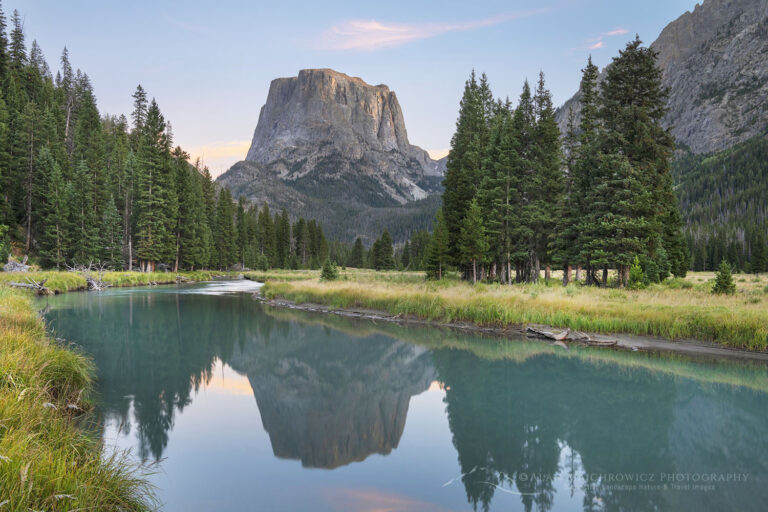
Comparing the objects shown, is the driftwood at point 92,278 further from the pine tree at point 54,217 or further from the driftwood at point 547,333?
the driftwood at point 547,333

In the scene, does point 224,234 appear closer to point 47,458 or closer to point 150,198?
point 150,198

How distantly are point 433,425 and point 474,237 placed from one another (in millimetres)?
27808

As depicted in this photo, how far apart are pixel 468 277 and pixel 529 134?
15289 millimetres

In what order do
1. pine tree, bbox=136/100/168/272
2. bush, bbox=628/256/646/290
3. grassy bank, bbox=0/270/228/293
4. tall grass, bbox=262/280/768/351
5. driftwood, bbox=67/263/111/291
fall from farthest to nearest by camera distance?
pine tree, bbox=136/100/168/272, driftwood, bbox=67/263/111/291, grassy bank, bbox=0/270/228/293, bush, bbox=628/256/646/290, tall grass, bbox=262/280/768/351

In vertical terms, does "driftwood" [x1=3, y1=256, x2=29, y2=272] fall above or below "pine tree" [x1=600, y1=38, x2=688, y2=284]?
below

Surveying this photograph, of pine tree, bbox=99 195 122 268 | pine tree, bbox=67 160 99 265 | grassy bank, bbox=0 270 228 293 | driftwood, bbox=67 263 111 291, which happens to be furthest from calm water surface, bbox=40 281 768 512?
pine tree, bbox=99 195 122 268

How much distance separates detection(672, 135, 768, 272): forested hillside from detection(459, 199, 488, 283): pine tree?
223ft

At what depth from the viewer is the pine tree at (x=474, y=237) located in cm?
3619

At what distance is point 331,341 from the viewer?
19859 mm

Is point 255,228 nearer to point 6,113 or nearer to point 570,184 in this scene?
point 6,113

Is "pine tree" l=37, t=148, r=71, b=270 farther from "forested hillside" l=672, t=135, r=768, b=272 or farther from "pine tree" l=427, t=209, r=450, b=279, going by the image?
"forested hillside" l=672, t=135, r=768, b=272

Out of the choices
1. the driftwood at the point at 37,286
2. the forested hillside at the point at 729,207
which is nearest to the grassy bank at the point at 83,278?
the driftwood at the point at 37,286

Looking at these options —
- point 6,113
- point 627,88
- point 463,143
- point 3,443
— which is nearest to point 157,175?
point 6,113

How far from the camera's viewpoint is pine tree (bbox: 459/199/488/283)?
36188 millimetres
